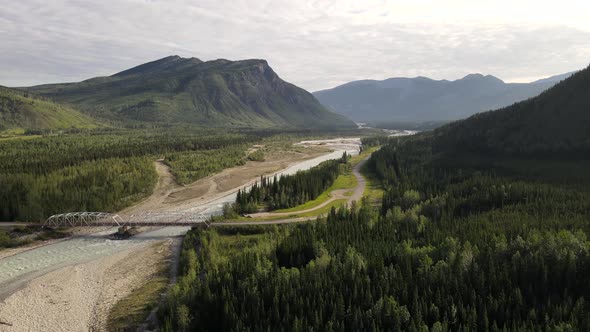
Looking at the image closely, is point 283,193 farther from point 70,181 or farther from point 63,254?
point 70,181

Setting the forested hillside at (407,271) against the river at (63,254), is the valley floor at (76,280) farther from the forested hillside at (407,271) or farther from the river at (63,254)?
the forested hillside at (407,271)

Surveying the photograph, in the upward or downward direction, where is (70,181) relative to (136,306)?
upward

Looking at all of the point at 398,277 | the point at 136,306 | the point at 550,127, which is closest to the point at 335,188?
the point at 550,127

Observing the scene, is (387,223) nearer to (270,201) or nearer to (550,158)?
(270,201)

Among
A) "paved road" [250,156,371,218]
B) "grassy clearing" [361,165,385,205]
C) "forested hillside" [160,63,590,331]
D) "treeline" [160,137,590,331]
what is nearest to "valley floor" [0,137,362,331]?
"forested hillside" [160,63,590,331]

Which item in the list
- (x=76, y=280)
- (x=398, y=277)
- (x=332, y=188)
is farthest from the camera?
(x=332, y=188)

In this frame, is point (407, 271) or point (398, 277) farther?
point (407, 271)
